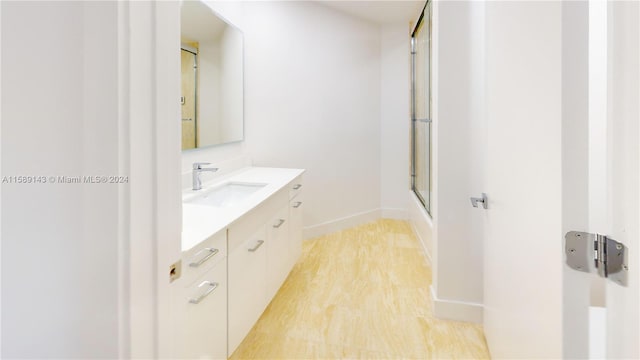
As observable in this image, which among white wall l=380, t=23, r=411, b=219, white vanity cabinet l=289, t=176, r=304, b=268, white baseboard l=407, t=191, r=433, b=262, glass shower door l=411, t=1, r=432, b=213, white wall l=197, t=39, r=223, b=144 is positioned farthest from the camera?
white wall l=380, t=23, r=411, b=219

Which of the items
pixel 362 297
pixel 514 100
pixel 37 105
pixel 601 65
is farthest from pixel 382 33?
pixel 37 105

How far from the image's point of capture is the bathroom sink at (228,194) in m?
2.41

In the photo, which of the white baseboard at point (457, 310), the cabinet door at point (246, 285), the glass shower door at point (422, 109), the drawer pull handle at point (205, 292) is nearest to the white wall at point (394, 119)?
the glass shower door at point (422, 109)

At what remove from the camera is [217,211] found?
180 centimetres

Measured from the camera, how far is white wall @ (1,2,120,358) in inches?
23.8

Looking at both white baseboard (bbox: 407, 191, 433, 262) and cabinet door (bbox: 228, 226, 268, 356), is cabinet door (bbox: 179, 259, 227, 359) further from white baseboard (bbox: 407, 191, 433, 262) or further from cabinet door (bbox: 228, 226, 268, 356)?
white baseboard (bbox: 407, 191, 433, 262)

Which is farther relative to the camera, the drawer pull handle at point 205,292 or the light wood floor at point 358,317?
the light wood floor at point 358,317

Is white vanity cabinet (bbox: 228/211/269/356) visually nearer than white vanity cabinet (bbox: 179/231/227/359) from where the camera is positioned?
No

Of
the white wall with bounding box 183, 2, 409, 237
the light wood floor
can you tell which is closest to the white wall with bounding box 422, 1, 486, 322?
the light wood floor

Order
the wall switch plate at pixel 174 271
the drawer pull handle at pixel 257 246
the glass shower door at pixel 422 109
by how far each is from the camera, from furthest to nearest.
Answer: the glass shower door at pixel 422 109
the drawer pull handle at pixel 257 246
the wall switch plate at pixel 174 271

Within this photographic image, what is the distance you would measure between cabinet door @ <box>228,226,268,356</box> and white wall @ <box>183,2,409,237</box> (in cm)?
103

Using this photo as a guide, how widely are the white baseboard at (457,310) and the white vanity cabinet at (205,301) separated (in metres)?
1.31

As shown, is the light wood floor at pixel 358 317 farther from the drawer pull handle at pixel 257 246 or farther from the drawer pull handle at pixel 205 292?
the drawer pull handle at pixel 205 292

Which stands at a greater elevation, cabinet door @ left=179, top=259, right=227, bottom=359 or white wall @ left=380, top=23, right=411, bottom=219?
white wall @ left=380, top=23, right=411, bottom=219
